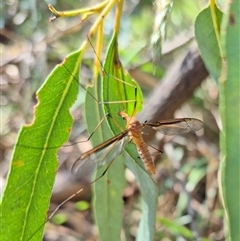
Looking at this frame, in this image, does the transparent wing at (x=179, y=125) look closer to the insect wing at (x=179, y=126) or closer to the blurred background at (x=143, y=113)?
the insect wing at (x=179, y=126)

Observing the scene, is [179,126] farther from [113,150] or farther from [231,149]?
[231,149]

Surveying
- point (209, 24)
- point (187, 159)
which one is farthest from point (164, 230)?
point (209, 24)

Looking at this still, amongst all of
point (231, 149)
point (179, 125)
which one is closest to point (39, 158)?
point (179, 125)

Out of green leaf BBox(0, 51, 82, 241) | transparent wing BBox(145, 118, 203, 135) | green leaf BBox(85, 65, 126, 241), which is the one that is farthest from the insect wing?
green leaf BBox(0, 51, 82, 241)

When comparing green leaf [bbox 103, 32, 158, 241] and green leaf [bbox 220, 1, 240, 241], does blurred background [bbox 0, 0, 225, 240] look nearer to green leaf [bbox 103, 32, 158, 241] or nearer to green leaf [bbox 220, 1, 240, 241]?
green leaf [bbox 103, 32, 158, 241]

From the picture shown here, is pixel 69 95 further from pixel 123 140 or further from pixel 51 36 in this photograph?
pixel 51 36

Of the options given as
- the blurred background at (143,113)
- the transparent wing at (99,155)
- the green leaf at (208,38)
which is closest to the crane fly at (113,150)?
the transparent wing at (99,155)
